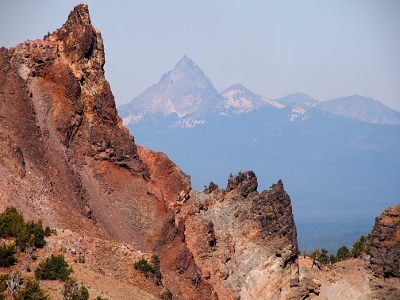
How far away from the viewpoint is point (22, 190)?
208 ft

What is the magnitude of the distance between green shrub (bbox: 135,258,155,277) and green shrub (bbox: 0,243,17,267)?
520 inches

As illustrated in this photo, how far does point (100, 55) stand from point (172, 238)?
70.0ft

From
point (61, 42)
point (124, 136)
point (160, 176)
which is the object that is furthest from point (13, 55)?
point (160, 176)

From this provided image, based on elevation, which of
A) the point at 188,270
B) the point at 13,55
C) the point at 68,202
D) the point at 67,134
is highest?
the point at 13,55

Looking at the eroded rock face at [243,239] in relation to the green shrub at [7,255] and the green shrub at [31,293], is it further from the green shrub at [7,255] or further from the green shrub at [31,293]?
the green shrub at [31,293]

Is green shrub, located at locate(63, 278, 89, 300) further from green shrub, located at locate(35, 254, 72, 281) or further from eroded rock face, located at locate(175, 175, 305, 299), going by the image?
eroded rock face, located at locate(175, 175, 305, 299)

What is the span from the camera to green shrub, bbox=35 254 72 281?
1822 inches

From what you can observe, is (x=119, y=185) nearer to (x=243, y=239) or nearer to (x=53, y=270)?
(x=243, y=239)

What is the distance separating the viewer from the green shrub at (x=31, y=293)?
42.8 meters

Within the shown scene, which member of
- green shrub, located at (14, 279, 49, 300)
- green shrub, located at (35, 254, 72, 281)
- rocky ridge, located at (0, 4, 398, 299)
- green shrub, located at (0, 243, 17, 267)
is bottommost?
green shrub, located at (14, 279, 49, 300)

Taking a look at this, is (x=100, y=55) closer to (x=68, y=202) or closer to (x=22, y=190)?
(x=68, y=202)

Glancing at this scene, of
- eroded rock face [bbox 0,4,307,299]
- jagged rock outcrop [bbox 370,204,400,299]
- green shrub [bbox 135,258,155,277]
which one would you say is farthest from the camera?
jagged rock outcrop [bbox 370,204,400,299]

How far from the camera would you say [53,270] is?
46656mm

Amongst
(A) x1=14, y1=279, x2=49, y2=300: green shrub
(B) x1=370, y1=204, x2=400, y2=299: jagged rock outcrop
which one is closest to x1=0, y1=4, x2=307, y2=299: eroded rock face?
(B) x1=370, y1=204, x2=400, y2=299: jagged rock outcrop
